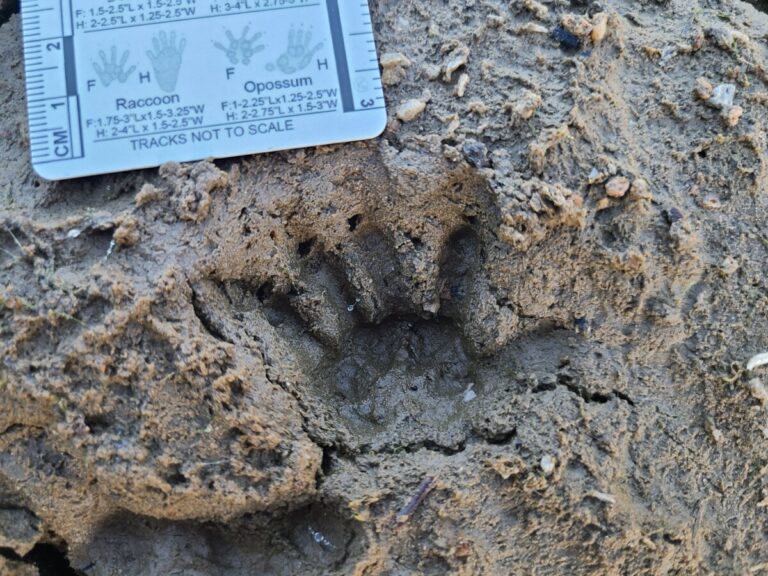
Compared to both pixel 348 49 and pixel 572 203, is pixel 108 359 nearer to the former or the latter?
pixel 348 49

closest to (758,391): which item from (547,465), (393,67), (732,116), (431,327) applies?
(547,465)

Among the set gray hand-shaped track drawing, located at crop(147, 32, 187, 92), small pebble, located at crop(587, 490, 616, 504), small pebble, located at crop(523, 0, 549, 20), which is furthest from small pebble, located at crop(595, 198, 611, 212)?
gray hand-shaped track drawing, located at crop(147, 32, 187, 92)

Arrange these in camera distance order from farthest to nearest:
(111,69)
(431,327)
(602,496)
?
(431,327) < (111,69) < (602,496)

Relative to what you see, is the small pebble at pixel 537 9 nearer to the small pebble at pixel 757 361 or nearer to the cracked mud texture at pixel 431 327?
the cracked mud texture at pixel 431 327

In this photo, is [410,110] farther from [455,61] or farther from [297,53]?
[297,53]

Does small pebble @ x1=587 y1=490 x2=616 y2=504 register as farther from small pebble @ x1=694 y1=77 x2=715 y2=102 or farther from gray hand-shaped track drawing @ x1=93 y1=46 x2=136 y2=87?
gray hand-shaped track drawing @ x1=93 y1=46 x2=136 y2=87

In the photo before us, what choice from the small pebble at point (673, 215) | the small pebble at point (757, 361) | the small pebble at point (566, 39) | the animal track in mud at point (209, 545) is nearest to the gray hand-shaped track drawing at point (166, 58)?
the small pebble at point (566, 39)

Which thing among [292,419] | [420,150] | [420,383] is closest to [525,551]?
[420,383]
